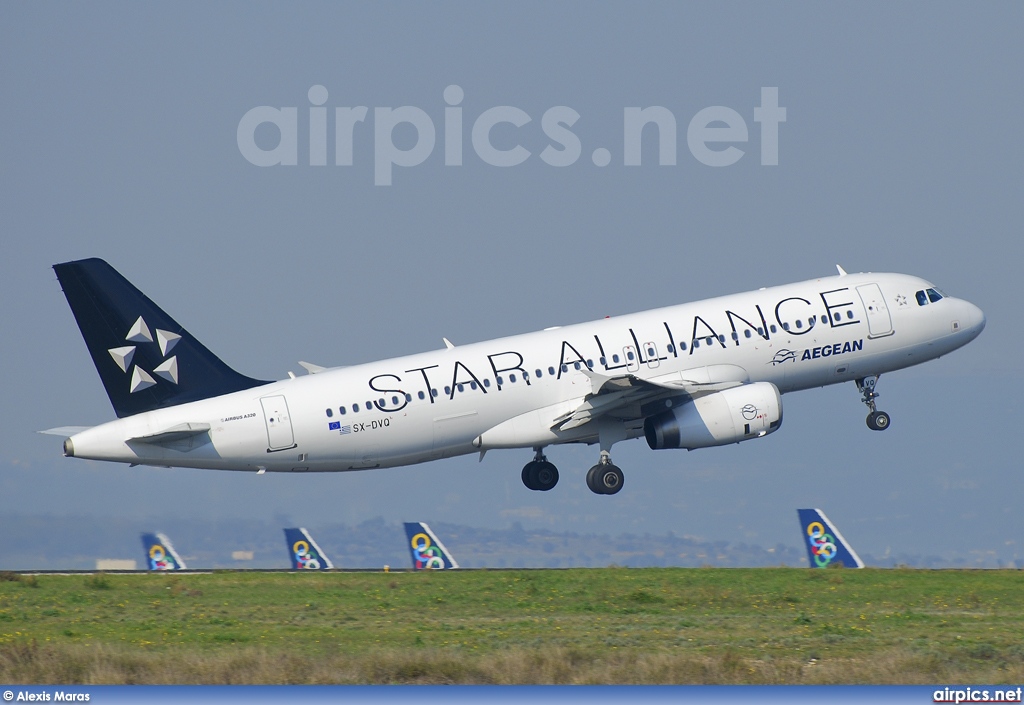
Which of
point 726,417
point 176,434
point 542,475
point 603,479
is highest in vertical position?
point 726,417

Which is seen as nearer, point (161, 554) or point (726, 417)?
point (726, 417)

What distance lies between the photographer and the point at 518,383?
46656mm

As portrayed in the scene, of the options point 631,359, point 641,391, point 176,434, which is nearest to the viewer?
point 176,434

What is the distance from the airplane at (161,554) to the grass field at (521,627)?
33.9 metres

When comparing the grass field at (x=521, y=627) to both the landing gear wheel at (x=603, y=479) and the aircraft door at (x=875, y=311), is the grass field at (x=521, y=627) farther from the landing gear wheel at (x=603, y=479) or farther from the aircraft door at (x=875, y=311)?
the aircraft door at (x=875, y=311)

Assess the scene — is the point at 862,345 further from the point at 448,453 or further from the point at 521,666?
the point at 521,666

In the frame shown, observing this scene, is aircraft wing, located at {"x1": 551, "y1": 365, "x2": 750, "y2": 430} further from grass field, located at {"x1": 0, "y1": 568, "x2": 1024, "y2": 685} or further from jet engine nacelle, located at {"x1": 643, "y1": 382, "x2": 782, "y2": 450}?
grass field, located at {"x1": 0, "y1": 568, "x2": 1024, "y2": 685}

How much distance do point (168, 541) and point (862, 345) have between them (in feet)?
137

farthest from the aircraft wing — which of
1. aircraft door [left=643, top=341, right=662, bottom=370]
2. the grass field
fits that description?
the grass field

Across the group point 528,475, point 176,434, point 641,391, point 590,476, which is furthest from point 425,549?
point 176,434

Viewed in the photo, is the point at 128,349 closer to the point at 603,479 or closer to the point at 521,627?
the point at 603,479

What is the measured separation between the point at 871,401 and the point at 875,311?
401cm

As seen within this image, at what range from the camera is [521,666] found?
87.0 ft

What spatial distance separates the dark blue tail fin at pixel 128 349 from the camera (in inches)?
1732
